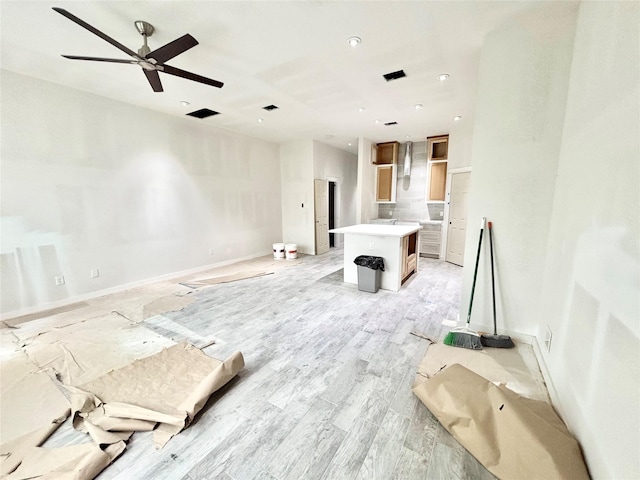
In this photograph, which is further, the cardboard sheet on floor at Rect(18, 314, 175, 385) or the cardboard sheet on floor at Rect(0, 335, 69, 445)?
the cardboard sheet on floor at Rect(18, 314, 175, 385)

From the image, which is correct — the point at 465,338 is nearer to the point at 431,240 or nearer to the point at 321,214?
the point at 431,240

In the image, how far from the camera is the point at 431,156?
6.16 meters

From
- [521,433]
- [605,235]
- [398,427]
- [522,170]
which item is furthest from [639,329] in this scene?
[522,170]

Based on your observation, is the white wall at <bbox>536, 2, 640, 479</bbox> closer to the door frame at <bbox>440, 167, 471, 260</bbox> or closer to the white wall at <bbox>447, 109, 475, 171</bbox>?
the white wall at <bbox>447, 109, 475, 171</bbox>

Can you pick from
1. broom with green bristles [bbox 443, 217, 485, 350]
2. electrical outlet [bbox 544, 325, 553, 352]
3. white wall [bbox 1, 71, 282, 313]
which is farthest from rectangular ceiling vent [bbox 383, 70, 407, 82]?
white wall [bbox 1, 71, 282, 313]

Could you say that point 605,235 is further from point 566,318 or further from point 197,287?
point 197,287

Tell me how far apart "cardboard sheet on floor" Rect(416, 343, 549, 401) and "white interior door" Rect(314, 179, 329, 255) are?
458 centimetres

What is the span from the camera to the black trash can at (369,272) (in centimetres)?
391

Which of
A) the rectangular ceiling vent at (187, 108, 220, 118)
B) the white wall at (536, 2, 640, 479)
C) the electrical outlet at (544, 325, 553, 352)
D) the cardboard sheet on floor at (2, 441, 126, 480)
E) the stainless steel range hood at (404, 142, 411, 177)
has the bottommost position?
the cardboard sheet on floor at (2, 441, 126, 480)

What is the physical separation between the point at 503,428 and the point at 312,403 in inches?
45.8

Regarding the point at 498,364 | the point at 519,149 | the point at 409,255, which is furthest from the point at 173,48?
the point at 409,255

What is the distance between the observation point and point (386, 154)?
695cm

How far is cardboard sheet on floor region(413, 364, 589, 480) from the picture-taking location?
1260 millimetres

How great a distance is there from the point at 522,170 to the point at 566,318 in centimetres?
136
